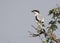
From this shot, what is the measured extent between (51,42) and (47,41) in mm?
109

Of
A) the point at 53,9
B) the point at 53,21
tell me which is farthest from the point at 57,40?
the point at 53,9

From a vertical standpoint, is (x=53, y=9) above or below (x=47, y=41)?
above

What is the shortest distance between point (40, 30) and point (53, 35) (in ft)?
1.45

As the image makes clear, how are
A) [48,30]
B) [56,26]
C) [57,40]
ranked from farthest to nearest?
[56,26] < [48,30] < [57,40]

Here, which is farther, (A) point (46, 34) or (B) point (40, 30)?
(B) point (40, 30)

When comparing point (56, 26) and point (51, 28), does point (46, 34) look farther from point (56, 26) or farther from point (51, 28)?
point (56, 26)

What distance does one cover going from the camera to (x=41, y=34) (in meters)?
3.33

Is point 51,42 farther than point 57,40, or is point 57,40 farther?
point 51,42

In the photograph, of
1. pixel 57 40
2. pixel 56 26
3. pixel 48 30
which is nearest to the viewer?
pixel 57 40

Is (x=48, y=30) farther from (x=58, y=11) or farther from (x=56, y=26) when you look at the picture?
(x=58, y=11)

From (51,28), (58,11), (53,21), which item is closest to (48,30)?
(51,28)

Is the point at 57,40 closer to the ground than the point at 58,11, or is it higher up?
closer to the ground

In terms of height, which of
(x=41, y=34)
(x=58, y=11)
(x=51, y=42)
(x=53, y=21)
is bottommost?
(x=51, y=42)

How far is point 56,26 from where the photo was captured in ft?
11.4
